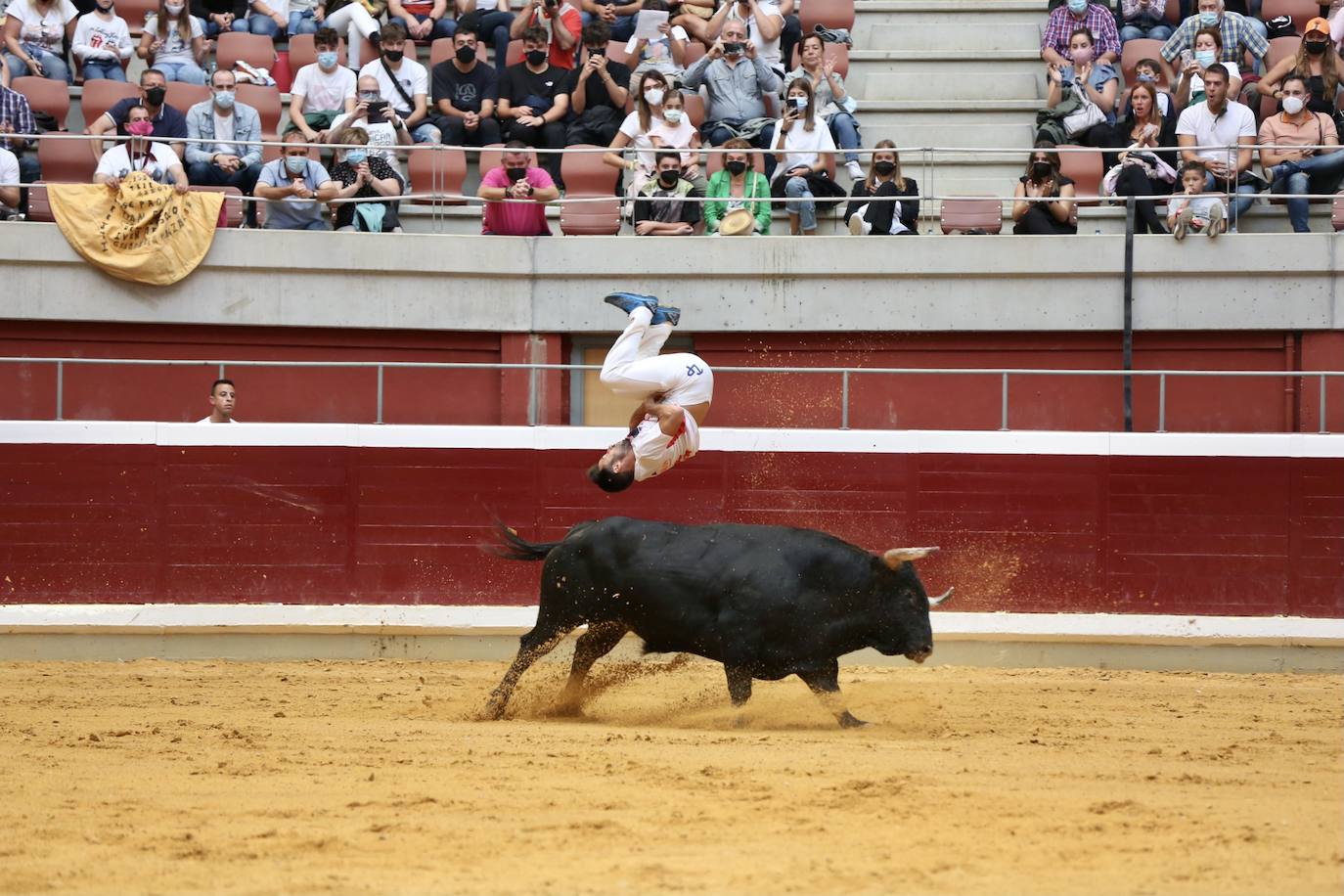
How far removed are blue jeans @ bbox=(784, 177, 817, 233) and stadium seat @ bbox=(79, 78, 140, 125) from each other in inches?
226

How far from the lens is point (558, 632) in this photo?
30.7 feet

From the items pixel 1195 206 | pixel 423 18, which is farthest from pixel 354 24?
pixel 1195 206

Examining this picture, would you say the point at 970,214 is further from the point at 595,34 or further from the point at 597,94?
the point at 595,34

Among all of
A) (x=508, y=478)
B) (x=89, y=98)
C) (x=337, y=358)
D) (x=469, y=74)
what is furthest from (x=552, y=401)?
(x=89, y=98)

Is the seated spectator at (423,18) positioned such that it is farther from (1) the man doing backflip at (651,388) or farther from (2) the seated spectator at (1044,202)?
(1) the man doing backflip at (651,388)

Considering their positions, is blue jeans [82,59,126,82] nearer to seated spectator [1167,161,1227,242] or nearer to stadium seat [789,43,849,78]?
stadium seat [789,43,849,78]

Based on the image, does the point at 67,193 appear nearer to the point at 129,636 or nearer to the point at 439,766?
the point at 129,636

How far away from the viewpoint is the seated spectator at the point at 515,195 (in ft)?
46.2

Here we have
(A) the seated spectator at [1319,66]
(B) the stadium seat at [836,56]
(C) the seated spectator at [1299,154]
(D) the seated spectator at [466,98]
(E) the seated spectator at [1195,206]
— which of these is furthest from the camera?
(B) the stadium seat at [836,56]

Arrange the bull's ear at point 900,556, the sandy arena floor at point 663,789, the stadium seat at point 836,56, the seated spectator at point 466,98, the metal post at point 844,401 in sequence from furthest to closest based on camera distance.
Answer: the stadium seat at point 836,56 → the seated spectator at point 466,98 → the metal post at point 844,401 → the bull's ear at point 900,556 → the sandy arena floor at point 663,789

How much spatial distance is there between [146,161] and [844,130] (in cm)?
587

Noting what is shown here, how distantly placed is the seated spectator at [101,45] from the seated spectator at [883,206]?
6.89 meters

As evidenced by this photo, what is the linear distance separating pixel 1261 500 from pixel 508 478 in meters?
5.35

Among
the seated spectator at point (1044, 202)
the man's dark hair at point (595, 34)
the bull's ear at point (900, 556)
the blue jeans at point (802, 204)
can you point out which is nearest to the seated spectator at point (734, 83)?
the man's dark hair at point (595, 34)
